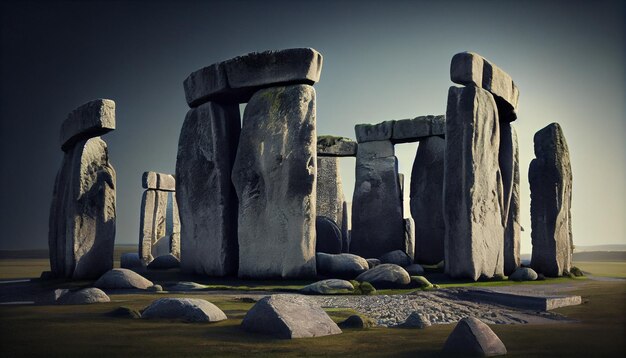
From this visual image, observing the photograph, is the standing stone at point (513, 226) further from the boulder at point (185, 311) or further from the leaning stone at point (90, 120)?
the boulder at point (185, 311)

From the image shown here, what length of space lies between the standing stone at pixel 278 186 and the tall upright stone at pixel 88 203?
1972 millimetres

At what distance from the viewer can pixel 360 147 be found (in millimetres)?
14680

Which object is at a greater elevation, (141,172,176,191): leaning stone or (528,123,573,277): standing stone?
(141,172,176,191): leaning stone

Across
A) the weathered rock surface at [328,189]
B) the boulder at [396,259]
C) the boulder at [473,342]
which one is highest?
the weathered rock surface at [328,189]

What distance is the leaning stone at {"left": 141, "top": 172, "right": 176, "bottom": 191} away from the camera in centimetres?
1694

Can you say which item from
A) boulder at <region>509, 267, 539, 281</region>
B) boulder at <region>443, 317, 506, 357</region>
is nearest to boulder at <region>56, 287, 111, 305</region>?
boulder at <region>443, 317, 506, 357</region>

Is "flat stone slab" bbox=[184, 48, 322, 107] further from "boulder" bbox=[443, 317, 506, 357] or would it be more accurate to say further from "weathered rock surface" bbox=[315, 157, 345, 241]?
"weathered rock surface" bbox=[315, 157, 345, 241]

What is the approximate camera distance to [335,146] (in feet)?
52.5

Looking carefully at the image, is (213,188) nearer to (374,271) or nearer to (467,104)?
(374,271)

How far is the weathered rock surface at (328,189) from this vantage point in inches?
648

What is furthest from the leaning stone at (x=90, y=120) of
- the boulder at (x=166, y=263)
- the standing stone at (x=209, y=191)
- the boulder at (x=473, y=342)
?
the boulder at (x=473, y=342)

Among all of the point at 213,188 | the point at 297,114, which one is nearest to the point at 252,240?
the point at 213,188

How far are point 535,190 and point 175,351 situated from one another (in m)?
8.70

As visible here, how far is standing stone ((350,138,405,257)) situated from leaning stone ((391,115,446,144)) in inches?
15.3
